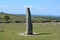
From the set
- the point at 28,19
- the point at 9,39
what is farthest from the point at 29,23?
the point at 9,39

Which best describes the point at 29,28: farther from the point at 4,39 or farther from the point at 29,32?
the point at 4,39

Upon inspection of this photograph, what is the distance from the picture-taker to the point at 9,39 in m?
24.1

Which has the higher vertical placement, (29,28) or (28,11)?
(28,11)

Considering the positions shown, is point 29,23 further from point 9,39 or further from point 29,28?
point 9,39

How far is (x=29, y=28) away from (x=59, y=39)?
29.5ft

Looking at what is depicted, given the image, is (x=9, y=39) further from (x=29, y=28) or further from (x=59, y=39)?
(x=29, y=28)

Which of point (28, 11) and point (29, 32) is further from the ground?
point (28, 11)

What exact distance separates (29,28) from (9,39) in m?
7.82

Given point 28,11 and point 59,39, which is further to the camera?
point 28,11

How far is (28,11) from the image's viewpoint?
31.4m

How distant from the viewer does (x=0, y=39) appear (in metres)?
24.1

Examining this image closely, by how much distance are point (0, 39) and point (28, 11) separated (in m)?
8.65

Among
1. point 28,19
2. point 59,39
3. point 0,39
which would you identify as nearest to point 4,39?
point 0,39

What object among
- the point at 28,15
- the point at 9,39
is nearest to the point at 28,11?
the point at 28,15
